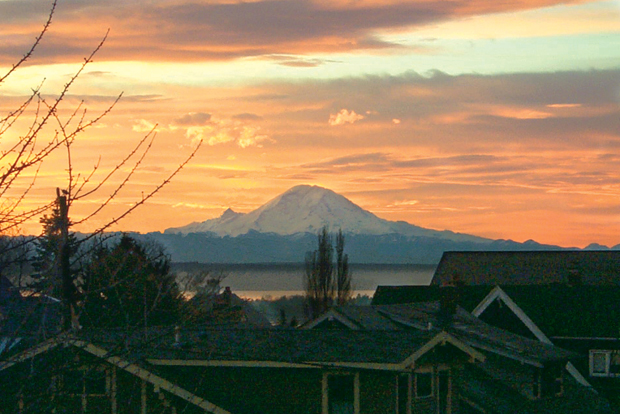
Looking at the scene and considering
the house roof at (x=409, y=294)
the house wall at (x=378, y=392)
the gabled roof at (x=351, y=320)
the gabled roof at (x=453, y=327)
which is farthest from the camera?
the house roof at (x=409, y=294)

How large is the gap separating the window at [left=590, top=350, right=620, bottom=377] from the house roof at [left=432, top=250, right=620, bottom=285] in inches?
708

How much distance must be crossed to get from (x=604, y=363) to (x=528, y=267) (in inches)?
912

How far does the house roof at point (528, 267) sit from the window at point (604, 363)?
17981mm

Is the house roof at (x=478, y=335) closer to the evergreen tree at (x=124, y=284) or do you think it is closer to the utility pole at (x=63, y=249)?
the evergreen tree at (x=124, y=284)

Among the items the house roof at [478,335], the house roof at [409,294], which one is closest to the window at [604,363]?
the house roof at [478,335]

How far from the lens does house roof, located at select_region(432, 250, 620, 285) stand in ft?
194

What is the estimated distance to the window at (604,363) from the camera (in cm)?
3859

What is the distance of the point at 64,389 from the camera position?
657 centimetres

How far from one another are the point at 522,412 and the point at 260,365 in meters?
10.9

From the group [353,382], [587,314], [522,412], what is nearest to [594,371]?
[587,314]

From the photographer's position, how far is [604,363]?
129ft

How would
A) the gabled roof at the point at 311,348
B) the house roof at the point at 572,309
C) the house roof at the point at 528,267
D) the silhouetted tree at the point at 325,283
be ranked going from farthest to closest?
the silhouetted tree at the point at 325,283 → the house roof at the point at 528,267 → the house roof at the point at 572,309 → the gabled roof at the point at 311,348

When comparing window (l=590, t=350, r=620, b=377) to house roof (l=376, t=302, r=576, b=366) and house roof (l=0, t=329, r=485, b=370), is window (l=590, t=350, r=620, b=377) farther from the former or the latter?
house roof (l=0, t=329, r=485, b=370)

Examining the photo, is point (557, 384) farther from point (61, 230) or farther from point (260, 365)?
point (61, 230)
